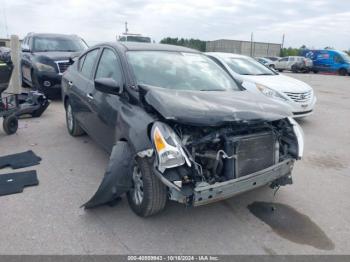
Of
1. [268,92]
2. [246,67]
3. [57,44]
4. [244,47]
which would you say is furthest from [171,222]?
[244,47]

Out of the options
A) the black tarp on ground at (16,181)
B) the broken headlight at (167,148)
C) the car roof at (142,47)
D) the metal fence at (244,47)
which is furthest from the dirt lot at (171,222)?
the metal fence at (244,47)

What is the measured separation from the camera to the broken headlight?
2812mm

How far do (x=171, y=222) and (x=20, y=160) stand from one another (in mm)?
2743

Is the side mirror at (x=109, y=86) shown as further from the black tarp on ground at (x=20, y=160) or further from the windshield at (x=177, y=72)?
the black tarp on ground at (x=20, y=160)

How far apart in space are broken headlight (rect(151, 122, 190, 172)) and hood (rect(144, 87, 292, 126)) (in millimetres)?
145

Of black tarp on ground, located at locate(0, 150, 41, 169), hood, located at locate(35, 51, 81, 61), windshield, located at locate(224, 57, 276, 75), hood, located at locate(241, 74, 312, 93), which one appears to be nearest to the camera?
black tarp on ground, located at locate(0, 150, 41, 169)

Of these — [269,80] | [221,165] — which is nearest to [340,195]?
[221,165]

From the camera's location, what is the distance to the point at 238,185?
304 cm

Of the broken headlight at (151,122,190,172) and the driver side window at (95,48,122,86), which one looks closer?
the broken headlight at (151,122,190,172)

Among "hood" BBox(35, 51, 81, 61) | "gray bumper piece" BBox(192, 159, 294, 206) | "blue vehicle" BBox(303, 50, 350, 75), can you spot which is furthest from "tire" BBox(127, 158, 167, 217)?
"blue vehicle" BBox(303, 50, 350, 75)

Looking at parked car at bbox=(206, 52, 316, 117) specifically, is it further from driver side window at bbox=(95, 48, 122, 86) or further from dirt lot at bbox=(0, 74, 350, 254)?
driver side window at bbox=(95, 48, 122, 86)

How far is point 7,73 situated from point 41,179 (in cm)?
263

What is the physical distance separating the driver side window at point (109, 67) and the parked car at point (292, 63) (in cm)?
2711

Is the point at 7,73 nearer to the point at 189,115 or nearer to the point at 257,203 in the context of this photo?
the point at 189,115
